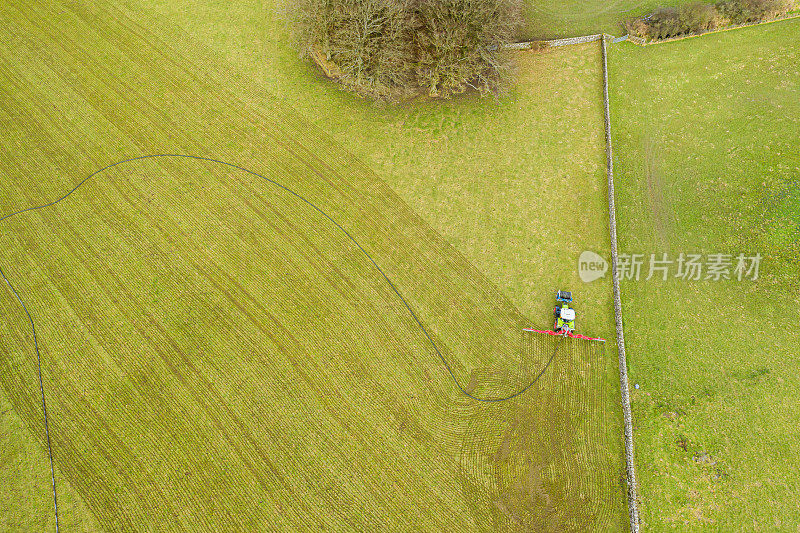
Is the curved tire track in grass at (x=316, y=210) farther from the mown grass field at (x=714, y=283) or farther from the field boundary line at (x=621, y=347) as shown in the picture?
the mown grass field at (x=714, y=283)

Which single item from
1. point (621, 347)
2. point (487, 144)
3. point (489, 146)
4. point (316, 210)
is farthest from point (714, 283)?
point (316, 210)

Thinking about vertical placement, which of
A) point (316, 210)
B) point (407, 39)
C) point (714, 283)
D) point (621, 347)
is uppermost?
point (407, 39)

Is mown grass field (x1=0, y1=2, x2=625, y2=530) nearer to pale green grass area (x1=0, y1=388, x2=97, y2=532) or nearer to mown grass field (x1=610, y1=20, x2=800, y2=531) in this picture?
pale green grass area (x1=0, y1=388, x2=97, y2=532)

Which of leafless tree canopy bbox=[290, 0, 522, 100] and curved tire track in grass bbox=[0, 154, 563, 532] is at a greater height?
leafless tree canopy bbox=[290, 0, 522, 100]

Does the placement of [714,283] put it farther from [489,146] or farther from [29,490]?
[29,490]

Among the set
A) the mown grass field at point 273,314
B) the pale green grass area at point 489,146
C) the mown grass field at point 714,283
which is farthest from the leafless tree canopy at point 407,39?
the mown grass field at point 714,283

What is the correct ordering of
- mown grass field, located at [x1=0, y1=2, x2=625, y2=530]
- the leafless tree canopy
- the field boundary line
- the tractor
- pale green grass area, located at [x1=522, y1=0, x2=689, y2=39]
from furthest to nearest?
pale green grass area, located at [x1=522, y1=0, x2=689, y2=39] < the leafless tree canopy < the tractor < mown grass field, located at [x1=0, y1=2, x2=625, y2=530] < the field boundary line

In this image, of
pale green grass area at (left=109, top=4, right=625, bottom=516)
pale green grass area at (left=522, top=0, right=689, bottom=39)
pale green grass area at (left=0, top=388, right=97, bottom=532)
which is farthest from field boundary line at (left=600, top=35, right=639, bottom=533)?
pale green grass area at (left=0, top=388, right=97, bottom=532)
